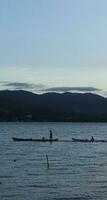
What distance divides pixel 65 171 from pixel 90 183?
10662mm

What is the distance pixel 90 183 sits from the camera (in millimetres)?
48062

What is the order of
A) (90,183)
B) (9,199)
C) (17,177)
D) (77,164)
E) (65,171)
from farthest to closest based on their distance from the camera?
(77,164)
(65,171)
(17,177)
(90,183)
(9,199)

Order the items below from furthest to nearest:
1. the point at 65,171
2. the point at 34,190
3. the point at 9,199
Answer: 1. the point at 65,171
2. the point at 34,190
3. the point at 9,199

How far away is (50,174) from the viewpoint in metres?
55.3

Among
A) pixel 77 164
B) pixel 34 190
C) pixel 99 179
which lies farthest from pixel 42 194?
pixel 77 164

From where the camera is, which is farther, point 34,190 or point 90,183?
point 90,183

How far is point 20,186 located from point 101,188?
20.9 feet

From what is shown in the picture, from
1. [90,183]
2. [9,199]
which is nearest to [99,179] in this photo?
[90,183]

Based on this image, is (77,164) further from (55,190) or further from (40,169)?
(55,190)

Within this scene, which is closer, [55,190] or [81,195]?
[81,195]

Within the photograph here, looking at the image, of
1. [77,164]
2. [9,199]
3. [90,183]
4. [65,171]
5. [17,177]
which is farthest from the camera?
[77,164]

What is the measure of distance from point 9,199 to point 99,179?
43.5 feet

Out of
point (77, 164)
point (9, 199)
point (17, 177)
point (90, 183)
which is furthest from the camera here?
point (77, 164)

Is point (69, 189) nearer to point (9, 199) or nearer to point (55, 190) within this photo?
point (55, 190)
